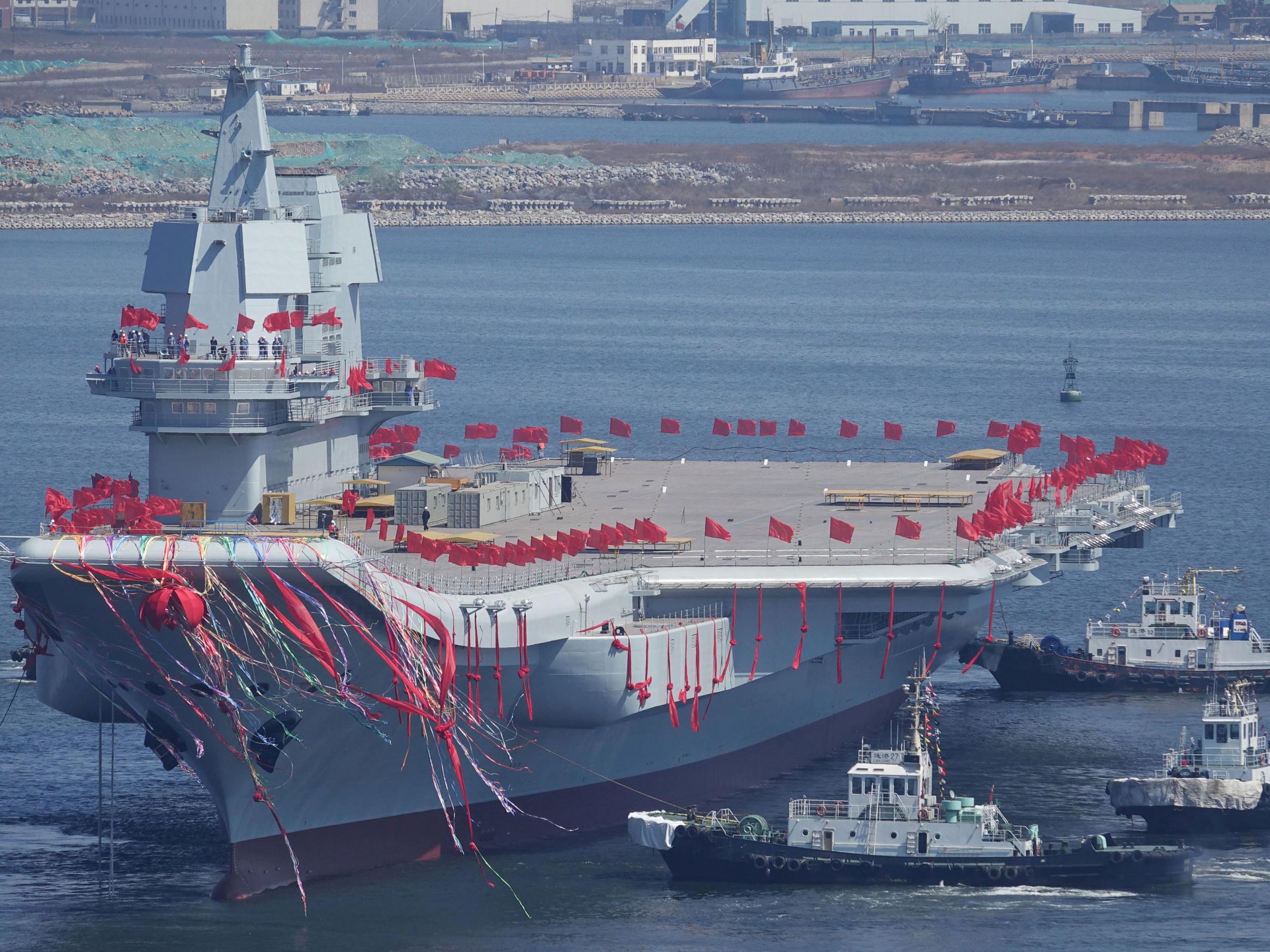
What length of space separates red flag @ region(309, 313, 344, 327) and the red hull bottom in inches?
573

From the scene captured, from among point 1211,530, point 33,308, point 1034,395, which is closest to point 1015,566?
point 1211,530

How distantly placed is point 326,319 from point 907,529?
15590 millimetres

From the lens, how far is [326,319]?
6512 centimetres

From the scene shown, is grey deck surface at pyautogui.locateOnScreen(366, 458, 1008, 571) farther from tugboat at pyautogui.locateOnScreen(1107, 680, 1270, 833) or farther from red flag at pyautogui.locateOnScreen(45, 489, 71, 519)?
red flag at pyautogui.locateOnScreen(45, 489, 71, 519)

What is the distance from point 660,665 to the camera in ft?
186

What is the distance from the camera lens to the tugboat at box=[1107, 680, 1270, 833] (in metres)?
57.3

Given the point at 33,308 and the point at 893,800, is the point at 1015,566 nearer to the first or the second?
the point at 893,800

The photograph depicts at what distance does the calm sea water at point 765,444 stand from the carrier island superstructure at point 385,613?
69.4 inches

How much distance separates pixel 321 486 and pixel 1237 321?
106m

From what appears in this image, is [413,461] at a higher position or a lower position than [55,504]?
lower

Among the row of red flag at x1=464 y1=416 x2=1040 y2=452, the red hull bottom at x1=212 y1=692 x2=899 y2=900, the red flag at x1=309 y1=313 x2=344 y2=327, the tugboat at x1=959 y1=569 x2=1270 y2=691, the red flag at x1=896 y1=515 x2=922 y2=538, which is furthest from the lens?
the row of red flag at x1=464 y1=416 x2=1040 y2=452

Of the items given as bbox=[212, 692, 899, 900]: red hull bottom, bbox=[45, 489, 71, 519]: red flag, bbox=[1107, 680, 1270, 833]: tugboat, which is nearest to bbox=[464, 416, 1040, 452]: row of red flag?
bbox=[212, 692, 899, 900]: red hull bottom

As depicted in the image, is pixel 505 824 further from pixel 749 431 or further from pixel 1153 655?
pixel 749 431

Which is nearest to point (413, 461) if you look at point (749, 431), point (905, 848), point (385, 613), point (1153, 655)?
point (749, 431)
